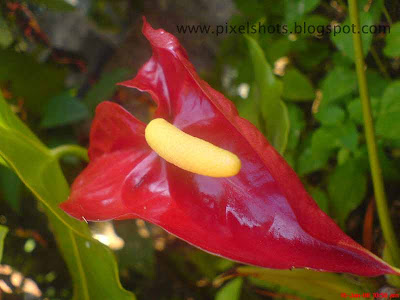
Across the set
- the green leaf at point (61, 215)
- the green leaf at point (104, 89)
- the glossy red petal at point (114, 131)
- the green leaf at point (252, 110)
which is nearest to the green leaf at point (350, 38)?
the green leaf at point (252, 110)

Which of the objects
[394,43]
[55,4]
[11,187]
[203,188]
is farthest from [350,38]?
[11,187]

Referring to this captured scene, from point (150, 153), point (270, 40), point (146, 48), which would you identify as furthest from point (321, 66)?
point (146, 48)

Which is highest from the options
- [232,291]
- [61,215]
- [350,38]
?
[350,38]

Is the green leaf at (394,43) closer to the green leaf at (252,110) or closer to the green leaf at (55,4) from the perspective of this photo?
the green leaf at (252,110)

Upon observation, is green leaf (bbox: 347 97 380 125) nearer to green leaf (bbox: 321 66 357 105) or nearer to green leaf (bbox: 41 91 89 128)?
green leaf (bbox: 321 66 357 105)

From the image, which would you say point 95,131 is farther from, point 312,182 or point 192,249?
point 192,249

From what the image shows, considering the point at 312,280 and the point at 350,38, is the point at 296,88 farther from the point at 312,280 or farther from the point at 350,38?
the point at 312,280
